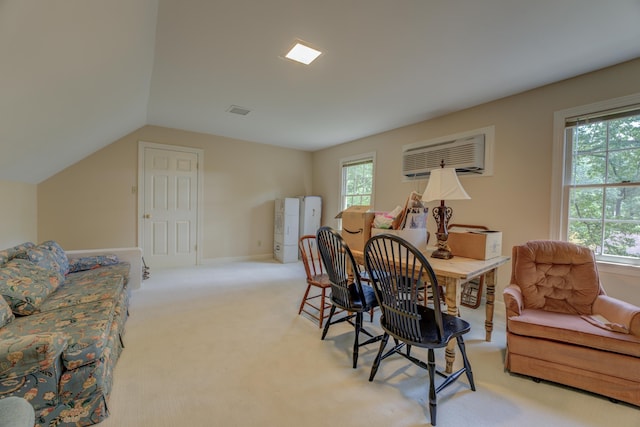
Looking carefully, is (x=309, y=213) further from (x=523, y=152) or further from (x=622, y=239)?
(x=622, y=239)

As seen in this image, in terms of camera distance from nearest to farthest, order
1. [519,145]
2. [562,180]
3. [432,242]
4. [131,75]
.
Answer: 1. [131,75]
2. [562,180]
3. [519,145]
4. [432,242]

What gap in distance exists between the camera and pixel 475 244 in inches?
83.0

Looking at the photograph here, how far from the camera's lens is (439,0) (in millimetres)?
1589

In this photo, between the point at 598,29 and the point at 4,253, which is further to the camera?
the point at 4,253

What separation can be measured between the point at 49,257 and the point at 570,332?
→ 156 inches

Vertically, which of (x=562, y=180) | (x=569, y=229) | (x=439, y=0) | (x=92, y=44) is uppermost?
(x=439, y=0)

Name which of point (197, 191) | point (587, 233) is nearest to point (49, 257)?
point (197, 191)

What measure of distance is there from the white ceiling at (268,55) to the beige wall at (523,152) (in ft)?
0.47

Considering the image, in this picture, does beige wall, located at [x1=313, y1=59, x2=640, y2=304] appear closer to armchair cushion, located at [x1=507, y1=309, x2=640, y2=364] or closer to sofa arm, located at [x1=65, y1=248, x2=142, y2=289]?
armchair cushion, located at [x1=507, y1=309, x2=640, y2=364]

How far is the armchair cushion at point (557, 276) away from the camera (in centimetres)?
193

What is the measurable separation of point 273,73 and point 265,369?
2531mm

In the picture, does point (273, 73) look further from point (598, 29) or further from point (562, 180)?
point (562, 180)

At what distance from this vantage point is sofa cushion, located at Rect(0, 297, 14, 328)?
4.75ft

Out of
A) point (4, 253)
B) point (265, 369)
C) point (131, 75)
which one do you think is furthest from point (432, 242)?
Answer: point (4, 253)
